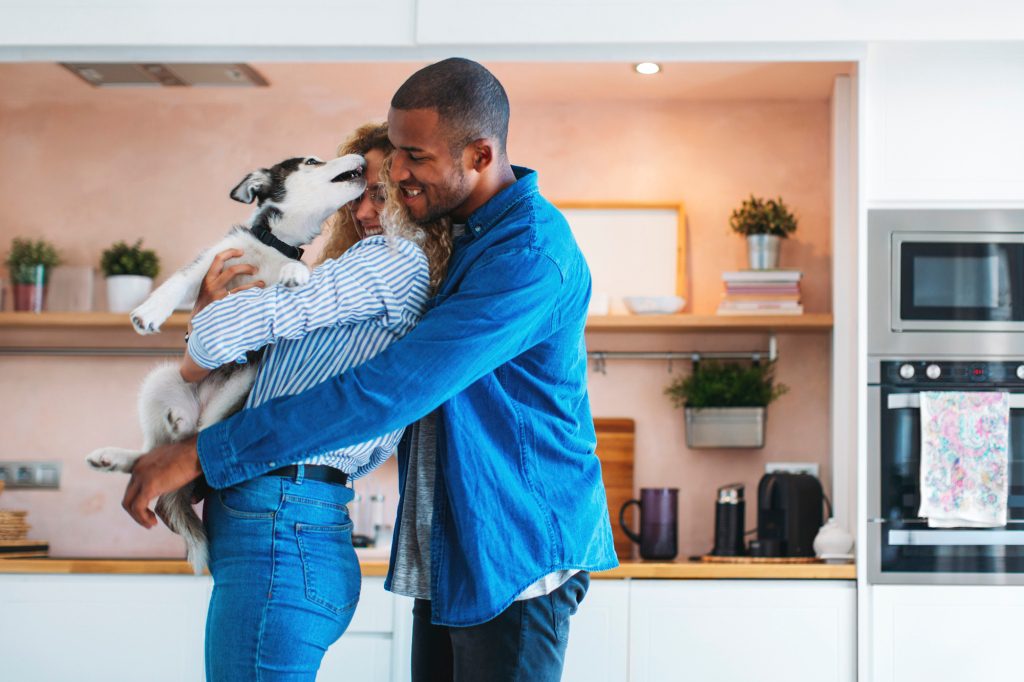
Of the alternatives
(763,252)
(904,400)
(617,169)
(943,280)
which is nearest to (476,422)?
(904,400)

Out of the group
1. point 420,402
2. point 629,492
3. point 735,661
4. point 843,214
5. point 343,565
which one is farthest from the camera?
point 629,492

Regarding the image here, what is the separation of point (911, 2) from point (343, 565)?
7.67 ft

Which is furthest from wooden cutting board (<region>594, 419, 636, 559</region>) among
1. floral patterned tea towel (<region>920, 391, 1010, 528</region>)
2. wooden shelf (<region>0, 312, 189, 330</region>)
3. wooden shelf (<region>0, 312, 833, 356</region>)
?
wooden shelf (<region>0, 312, 189, 330</region>)

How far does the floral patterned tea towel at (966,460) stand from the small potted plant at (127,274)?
7.95 feet

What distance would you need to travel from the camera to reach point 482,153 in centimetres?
158

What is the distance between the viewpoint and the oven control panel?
304 cm

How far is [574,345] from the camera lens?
5.27 ft

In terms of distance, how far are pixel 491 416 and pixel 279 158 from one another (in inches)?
104

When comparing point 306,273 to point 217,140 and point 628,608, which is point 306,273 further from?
point 217,140

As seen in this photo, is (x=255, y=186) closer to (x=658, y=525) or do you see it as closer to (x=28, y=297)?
(x=658, y=525)

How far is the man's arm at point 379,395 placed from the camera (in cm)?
139

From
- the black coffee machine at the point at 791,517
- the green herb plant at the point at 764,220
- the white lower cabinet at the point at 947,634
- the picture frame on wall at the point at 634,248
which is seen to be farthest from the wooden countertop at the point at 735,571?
the green herb plant at the point at 764,220

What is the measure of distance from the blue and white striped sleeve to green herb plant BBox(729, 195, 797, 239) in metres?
2.25

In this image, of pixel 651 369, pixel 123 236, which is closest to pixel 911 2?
pixel 651 369
